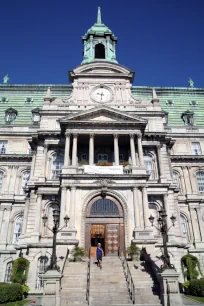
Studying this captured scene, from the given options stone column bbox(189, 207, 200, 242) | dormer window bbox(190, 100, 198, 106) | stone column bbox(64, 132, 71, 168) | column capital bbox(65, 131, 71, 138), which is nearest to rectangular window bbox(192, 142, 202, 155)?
stone column bbox(189, 207, 200, 242)

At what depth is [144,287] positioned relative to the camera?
17.6 metres

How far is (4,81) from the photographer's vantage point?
51.8 metres

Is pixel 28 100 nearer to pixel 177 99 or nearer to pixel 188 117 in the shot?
pixel 177 99

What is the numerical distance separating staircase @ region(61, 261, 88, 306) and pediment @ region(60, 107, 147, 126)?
52.3ft

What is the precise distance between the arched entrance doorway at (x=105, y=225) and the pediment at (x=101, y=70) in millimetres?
19169

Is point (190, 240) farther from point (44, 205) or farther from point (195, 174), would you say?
point (44, 205)

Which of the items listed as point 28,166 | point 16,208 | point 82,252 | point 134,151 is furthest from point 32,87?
point 82,252

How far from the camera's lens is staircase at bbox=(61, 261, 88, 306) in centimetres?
1614

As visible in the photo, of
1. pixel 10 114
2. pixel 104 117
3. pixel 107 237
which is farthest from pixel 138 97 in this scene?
pixel 107 237

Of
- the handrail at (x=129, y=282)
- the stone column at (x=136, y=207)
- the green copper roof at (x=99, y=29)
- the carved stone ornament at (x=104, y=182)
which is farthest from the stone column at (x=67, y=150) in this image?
the green copper roof at (x=99, y=29)

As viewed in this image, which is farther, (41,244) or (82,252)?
(41,244)

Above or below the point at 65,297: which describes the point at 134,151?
above

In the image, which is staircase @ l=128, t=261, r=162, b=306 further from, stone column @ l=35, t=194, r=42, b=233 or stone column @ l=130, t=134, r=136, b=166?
stone column @ l=130, t=134, r=136, b=166

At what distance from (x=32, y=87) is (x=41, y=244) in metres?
30.8
